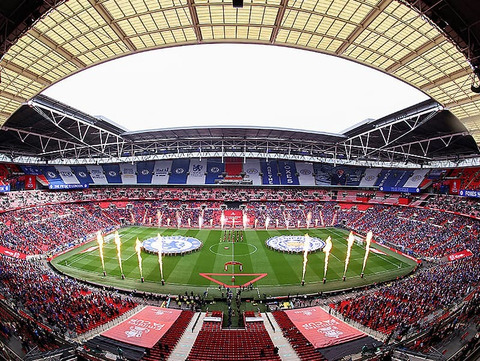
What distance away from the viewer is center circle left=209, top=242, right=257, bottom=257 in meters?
37.0

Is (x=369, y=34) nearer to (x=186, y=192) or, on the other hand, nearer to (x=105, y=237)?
(x=105, y=237)

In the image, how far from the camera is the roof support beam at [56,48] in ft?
55.0

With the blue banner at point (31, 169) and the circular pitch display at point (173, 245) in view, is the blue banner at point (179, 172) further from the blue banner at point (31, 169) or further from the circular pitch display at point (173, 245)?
the blue banner at point (31, 169)

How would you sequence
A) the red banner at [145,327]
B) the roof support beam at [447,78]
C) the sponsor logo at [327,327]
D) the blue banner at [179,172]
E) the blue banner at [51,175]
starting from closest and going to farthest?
the red banner at [145,327] < the sponsor logo at [327,327] < the roof support beam at [447,78] < the blue banner at [51,175] < the blue banner at [179,172]

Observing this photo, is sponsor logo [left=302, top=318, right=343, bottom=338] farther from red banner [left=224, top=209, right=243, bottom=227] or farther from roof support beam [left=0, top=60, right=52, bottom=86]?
red banner [left=224, top=209, right=243, bottom=227]

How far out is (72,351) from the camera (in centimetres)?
1184

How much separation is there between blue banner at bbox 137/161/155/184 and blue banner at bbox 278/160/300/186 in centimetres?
3322

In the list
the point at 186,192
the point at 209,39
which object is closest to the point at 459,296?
the point at 209,39

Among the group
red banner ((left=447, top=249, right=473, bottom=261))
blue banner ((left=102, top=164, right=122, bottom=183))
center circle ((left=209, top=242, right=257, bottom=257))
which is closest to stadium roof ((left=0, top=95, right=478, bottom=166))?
blue banner ((left=102, top=164, right=122, bottom=183))

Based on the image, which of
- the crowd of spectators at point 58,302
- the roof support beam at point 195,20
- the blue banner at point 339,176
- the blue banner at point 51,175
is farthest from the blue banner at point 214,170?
the roof support beam at point 195,20

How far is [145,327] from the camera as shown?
1822cm

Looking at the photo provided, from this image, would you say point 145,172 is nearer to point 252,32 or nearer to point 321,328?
point 252,32

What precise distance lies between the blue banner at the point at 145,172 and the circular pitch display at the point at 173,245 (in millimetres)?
25531

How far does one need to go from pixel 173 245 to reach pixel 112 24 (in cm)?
2988
